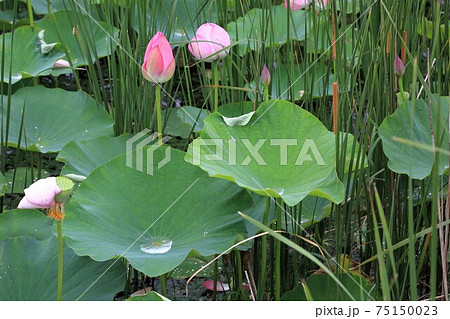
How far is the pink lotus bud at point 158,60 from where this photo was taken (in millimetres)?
1141

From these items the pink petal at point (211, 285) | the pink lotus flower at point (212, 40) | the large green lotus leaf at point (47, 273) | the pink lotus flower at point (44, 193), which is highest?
the pink lotus flower at point (212, 40)

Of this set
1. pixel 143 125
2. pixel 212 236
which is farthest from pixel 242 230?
pixel 143 125

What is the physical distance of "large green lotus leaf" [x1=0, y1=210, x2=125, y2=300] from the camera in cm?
107

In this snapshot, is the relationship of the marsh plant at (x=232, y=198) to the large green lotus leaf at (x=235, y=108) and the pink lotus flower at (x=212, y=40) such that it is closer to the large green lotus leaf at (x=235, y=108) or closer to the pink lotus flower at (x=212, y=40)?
the pink lotus flower at (x=212, y=40)

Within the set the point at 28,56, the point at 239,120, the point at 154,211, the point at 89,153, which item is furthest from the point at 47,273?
the point at 28,56

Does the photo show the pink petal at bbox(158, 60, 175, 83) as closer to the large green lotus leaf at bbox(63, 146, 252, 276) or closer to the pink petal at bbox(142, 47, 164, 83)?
the pink petal at bbox(142, 47, 164, 83)

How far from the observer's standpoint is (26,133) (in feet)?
4.94

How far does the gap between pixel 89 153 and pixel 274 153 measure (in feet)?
1.35

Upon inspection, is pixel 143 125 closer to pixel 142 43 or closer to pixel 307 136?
pixel 142 43

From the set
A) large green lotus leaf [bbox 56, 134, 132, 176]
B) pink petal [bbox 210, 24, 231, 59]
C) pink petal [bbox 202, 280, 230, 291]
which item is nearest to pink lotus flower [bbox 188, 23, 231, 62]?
pink petal [bbox 210, 24, 231, 59]

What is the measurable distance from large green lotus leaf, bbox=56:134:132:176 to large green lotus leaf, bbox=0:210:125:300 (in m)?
0.19

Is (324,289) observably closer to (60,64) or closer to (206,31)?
(206,31)

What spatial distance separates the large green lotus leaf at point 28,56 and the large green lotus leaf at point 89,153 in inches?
16.1

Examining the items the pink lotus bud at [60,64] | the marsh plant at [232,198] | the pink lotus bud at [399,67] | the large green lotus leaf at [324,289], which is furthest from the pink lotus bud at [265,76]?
the pink lotus bud at [60,64]
